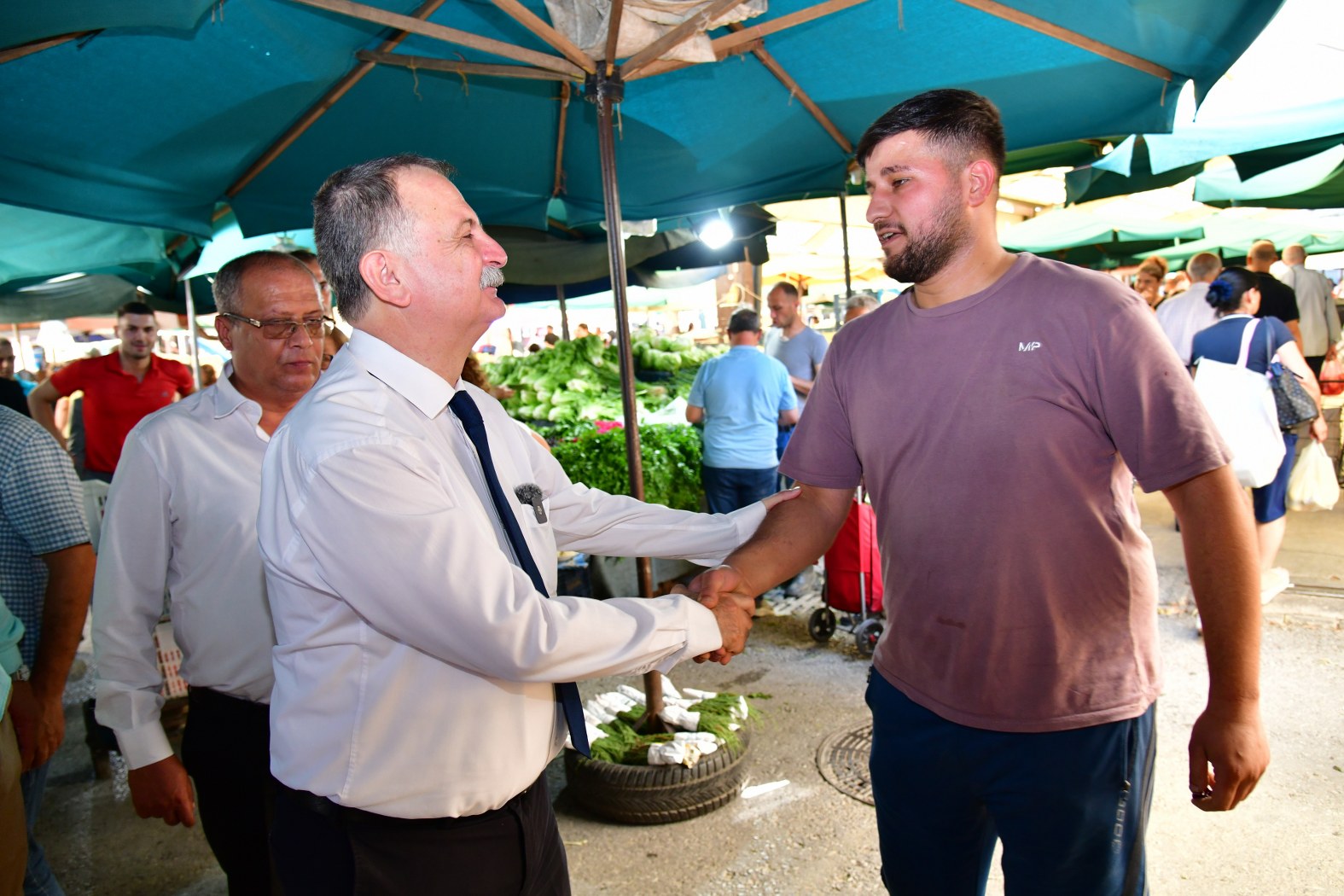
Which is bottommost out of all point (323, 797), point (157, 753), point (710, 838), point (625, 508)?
point (710, 838)

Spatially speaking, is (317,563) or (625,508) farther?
(625,508)

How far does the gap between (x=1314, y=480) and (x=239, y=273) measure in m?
7.13

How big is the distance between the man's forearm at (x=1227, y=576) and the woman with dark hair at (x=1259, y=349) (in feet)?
14.0

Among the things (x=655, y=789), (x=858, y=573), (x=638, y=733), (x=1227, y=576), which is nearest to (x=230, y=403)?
(x=655, y=789)

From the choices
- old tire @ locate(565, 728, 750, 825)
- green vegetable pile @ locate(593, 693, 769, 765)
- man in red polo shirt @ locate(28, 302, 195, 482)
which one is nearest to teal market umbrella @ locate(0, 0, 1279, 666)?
green vegetable pile @ locate(593, 693, 769, 765)

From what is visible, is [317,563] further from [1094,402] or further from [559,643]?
[1094,402]

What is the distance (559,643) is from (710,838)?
7.54 ft

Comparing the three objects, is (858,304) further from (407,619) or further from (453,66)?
(407,619)

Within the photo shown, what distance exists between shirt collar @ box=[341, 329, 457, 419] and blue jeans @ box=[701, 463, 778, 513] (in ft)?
15.1

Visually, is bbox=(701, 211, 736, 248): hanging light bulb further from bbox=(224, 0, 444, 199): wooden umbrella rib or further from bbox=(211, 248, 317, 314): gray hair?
bbox=(211, 248, 317, 314): gray hair

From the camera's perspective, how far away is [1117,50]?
3312mm

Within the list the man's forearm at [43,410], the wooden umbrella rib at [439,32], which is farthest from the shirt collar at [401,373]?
the man's forearm at [43,410]

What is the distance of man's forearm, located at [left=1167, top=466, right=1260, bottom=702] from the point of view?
1.64 metres

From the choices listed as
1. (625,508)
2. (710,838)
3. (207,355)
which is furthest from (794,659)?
(207,355)
